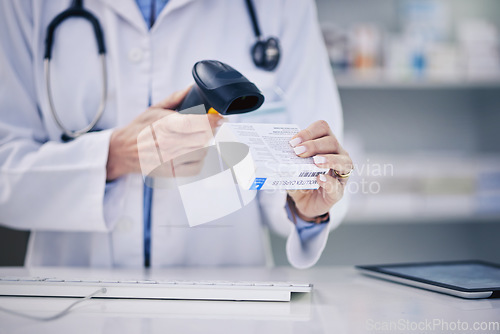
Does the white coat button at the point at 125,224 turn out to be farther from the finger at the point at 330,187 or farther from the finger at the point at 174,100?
the finger at the point at 330,187

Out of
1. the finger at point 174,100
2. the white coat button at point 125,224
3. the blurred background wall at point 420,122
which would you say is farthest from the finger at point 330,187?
the blurred background wall at point 420,122

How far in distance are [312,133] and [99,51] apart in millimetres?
450

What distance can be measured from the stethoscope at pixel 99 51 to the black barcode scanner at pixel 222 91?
18 cm

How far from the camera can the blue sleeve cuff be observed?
0.81 m

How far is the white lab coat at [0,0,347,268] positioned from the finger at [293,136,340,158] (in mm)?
161

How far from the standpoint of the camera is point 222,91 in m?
0.61

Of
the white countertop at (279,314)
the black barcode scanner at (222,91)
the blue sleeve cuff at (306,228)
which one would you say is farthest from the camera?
the blue sleeve cuff at (306,228)

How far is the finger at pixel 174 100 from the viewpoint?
2.25ft

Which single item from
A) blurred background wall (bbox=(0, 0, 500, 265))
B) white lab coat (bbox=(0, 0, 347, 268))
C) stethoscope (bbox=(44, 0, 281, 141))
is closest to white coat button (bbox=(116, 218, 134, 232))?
white lab coat (bbox=(0, 0, 347, 268))

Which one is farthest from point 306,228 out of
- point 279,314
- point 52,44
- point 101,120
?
point 52,44

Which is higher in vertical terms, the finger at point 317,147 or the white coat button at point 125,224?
the finger at point 317,147

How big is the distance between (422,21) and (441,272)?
154cm

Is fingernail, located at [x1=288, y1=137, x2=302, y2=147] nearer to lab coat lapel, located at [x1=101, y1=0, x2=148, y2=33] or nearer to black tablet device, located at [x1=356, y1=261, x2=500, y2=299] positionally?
black tablet device, located at [x1=356, y1=261, x2=500, y2=299]

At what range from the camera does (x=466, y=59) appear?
6.47 feet
